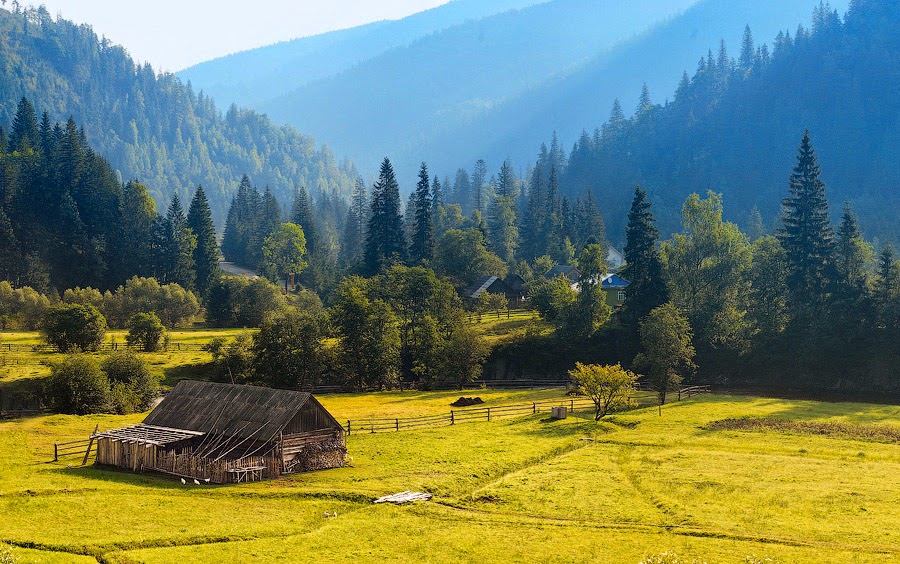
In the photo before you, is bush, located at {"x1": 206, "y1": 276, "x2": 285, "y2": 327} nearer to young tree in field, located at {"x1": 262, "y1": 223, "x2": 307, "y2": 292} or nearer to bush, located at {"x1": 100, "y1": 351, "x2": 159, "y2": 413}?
young tree in field, located at {"x1": 262, "y1": 223, "x2": 307, "y2": 292}

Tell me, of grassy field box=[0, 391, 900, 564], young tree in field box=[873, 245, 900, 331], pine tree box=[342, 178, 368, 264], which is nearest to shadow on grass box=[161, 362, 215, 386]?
grassy field box=[0, 391, 900, 564]

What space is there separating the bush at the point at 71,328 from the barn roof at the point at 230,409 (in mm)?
38637

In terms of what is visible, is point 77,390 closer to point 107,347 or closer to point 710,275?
point 107,347

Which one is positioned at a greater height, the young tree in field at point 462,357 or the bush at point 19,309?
the bush at point 19,309

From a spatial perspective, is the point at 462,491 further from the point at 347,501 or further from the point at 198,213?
the point at 198,213

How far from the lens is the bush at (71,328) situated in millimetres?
85312

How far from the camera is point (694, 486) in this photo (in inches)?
1694

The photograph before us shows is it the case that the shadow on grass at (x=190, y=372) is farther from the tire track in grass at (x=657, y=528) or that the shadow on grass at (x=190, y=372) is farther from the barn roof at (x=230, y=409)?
the tire track in grass at (x=657, y=528)

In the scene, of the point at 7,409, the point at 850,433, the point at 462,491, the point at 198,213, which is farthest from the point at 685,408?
the point at 198,213

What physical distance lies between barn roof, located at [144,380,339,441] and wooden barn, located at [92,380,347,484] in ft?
0.20

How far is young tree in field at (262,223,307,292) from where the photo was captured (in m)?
148

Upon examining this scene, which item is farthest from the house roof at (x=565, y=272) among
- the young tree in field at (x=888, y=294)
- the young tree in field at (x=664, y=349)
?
the young tree in field at (x=664, y=349)

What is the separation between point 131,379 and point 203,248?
69.2 m

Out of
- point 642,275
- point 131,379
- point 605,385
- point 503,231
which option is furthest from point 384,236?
point 605,385
